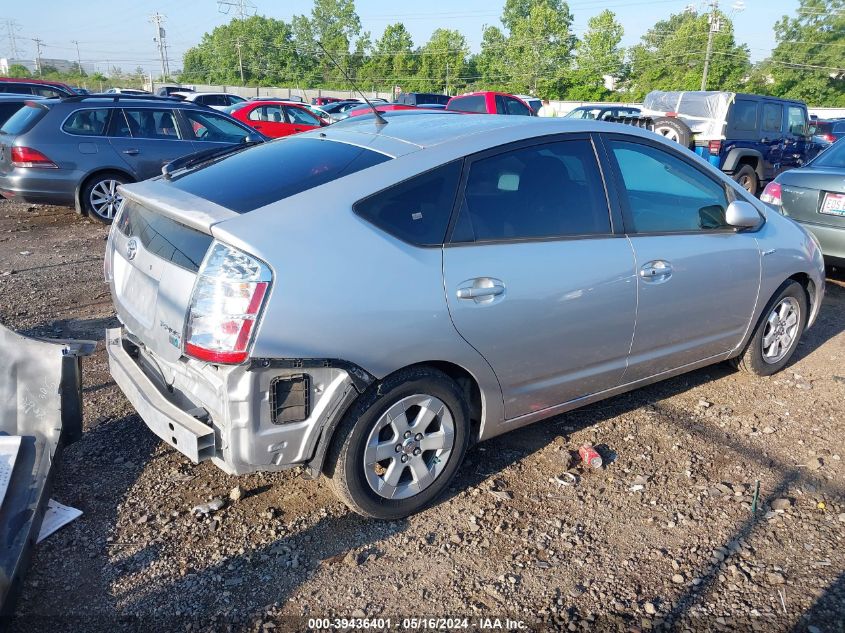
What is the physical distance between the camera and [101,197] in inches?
351

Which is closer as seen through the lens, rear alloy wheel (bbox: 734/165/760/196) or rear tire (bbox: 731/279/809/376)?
rear tire (bbox: 731/279/809/376)

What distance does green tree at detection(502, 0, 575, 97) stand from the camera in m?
64.6

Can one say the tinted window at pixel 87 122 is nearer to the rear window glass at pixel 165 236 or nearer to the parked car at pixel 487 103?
the rear window glass at pixel 165 236

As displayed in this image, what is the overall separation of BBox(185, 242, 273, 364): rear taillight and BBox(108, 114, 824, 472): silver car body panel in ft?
0.15

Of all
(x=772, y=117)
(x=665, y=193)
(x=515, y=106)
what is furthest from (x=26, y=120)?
(x=772, y=117)

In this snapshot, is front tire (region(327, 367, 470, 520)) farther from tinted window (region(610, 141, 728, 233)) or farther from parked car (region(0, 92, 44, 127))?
parked car (region(0, 92, 44, 127))

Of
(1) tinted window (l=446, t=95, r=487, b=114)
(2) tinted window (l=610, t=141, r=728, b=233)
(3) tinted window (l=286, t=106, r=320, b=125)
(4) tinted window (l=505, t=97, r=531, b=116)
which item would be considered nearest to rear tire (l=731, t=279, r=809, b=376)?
(2) tinted window (l=610, t=141, r=728, b=233)

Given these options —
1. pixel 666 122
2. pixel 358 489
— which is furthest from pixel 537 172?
pixel 666 122

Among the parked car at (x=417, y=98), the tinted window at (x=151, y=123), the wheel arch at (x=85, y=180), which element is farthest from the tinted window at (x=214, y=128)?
the parked car at (x=417, y=98)

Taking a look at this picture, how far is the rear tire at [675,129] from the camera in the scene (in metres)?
11.6

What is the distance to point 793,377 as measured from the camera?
192 inches

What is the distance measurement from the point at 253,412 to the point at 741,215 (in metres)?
3.02

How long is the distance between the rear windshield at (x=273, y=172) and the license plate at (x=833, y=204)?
524 centimetres

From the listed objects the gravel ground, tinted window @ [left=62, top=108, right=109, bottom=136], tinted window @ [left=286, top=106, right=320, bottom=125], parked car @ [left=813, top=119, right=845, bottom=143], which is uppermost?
tinted window @ [left=62, top=108, right=109, bottom=136]
